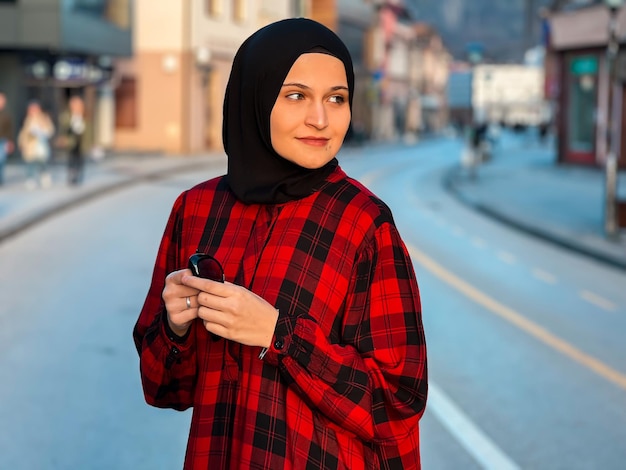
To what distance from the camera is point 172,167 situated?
3312 cm

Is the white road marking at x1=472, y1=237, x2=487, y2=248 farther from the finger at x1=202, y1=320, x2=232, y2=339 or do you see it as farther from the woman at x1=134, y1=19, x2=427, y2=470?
the finger at x1=202, y1=320, x2=232, y2=339

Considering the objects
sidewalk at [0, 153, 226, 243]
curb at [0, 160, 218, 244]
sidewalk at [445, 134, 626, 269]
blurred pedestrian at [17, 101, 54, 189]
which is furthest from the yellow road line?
blurred pedestrian at [17, 101, 54, 189]

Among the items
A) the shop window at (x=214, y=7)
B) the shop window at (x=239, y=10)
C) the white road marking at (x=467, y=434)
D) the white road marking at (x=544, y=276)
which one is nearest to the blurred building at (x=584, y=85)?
the shop window at (x=214, y=7)

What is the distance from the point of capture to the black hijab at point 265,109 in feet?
7.88

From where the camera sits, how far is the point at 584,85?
36156mm

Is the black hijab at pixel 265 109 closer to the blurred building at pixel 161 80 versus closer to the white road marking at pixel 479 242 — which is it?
the white road marking at pixel 479 242

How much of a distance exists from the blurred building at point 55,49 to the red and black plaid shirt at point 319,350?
102 feet

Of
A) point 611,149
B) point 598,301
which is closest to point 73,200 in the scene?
point 611,149

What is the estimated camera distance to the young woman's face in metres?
2.43

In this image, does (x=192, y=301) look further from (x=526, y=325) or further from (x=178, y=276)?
(x=526, y=325)

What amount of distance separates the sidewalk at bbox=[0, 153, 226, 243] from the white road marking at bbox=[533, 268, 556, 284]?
7387 millimetres

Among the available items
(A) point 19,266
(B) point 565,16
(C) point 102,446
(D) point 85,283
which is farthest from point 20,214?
(B) point 565,16

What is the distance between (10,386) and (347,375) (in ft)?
16.9

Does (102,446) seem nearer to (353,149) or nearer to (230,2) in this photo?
(230,2)
